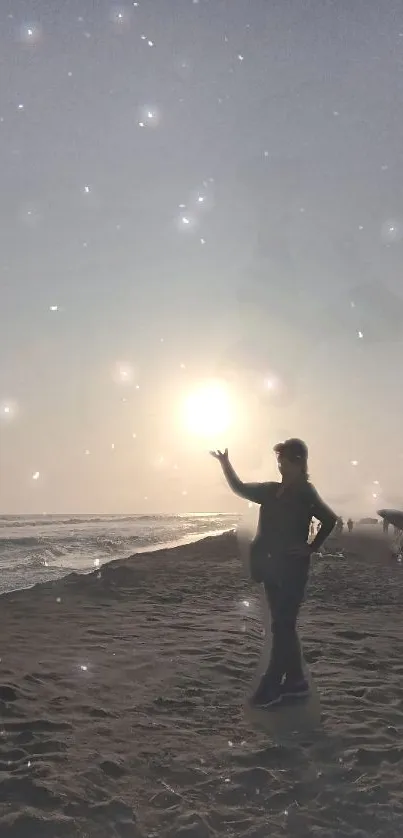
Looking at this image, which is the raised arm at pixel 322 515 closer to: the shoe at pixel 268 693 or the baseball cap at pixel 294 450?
the baseball cap at pixel 294 450

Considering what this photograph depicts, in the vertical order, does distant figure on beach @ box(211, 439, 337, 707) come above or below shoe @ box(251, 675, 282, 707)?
above

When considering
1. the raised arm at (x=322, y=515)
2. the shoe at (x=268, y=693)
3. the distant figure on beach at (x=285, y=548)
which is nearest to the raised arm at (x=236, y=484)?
the distant figure on beach at (x=285, y=548)

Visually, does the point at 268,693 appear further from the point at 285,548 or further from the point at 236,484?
the point at 236,484

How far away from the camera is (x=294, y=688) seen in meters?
5.00

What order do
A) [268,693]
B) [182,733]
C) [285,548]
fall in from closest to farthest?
[182,733] < [285,548] < [268,693]

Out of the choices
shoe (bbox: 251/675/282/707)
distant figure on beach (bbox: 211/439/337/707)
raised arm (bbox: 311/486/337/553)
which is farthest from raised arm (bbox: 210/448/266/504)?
shoe (bbox: 251/675/282/707)

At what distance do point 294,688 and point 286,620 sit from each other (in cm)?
64

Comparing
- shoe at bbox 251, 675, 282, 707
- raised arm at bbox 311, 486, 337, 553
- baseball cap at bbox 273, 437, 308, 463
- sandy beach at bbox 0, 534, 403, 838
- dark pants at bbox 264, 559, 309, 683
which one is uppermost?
baseball cap at bbox 273, 437, 308, 463

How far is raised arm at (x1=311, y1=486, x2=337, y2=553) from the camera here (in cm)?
492

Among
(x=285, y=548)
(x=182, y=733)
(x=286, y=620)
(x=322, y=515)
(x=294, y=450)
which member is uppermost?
(x=294, y=450)

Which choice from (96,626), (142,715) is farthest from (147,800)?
(96,626)

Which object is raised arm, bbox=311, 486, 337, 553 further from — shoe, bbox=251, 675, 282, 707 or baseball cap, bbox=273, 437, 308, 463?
shoe, bbox=251, 675, 282, 707

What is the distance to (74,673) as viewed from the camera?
6.28 metres

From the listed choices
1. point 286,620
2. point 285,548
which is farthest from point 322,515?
point 286,620
